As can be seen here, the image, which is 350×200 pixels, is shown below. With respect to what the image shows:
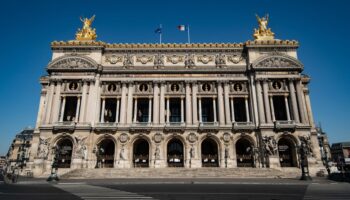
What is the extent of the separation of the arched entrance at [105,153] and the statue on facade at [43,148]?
7.63 metres

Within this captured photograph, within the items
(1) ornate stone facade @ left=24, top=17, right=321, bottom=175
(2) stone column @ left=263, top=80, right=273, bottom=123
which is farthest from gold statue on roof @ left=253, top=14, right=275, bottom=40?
(2) stone column @ left=263, top=80, right=273, bottom=123

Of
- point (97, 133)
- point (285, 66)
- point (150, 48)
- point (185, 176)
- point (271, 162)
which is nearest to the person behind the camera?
point (185, 176)

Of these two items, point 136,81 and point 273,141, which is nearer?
point 273,141

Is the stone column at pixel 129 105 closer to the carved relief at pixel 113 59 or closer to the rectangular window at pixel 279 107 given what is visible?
the carved relief at pixel 113 59

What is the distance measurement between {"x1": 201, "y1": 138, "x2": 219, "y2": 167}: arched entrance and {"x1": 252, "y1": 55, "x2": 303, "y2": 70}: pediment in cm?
1533

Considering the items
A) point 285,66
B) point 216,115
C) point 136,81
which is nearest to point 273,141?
point 216,115

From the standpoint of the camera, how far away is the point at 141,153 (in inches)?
1619

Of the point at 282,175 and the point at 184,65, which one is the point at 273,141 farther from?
the point at 184,65

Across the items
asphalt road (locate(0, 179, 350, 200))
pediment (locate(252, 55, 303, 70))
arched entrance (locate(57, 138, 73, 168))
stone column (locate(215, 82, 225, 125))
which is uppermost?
pediment (locate(252, 55, 303, 70))

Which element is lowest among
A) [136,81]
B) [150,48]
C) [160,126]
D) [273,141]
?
[273,141]

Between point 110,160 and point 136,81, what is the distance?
14227 millimetres

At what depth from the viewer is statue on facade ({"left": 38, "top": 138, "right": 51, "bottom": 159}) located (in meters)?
36.5

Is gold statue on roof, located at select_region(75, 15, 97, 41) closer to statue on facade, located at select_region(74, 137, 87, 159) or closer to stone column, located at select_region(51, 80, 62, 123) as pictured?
stone column, located at select_region(51, 80, 62, 123)

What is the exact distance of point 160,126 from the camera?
3875 cm
